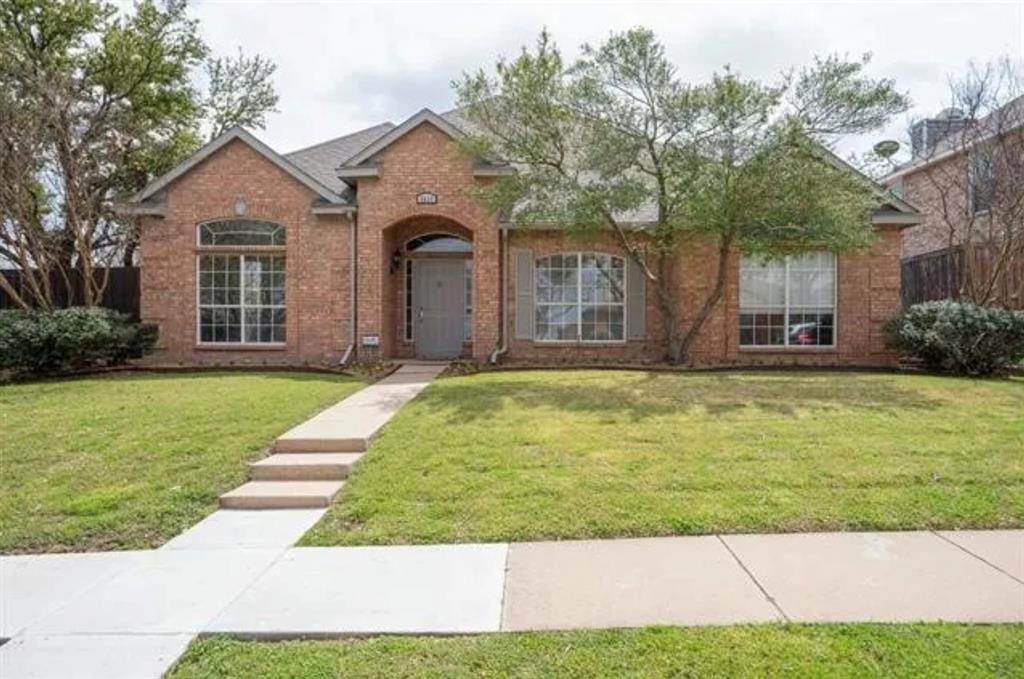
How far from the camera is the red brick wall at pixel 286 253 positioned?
15.5 meters

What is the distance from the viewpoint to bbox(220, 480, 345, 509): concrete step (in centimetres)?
627

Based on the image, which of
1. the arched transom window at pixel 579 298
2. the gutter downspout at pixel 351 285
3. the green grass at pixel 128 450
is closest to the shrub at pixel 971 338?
the arched transom window at pixel 579 298

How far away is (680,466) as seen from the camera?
6.67 m

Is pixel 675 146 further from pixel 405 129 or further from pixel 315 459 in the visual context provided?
pixel 315 459

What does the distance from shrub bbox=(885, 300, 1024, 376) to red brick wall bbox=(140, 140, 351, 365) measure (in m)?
12.1

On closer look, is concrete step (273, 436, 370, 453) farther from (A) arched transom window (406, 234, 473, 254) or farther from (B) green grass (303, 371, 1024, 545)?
(A) arched transom window (406, 234, 473, 254)

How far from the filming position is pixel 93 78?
20219 mm

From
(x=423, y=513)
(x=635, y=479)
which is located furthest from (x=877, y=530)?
(x=423, y=513)

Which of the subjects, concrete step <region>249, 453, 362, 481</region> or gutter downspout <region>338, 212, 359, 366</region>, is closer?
concrete step <region>249, 453, 362, 481</region>

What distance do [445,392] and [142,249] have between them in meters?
9.33

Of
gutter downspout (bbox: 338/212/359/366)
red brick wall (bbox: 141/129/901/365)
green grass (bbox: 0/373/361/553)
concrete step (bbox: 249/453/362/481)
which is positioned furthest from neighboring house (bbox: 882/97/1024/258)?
green grass (bbox: 0/373/361/553)

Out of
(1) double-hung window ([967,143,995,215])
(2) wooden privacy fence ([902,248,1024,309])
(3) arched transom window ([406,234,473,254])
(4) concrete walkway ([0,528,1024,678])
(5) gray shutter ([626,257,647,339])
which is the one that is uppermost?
(1) double-hung window ([967,143,995,215])

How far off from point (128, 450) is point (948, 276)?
59.7 ft

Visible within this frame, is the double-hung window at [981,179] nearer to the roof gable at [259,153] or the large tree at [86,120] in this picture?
the roof gable at [259,153]
